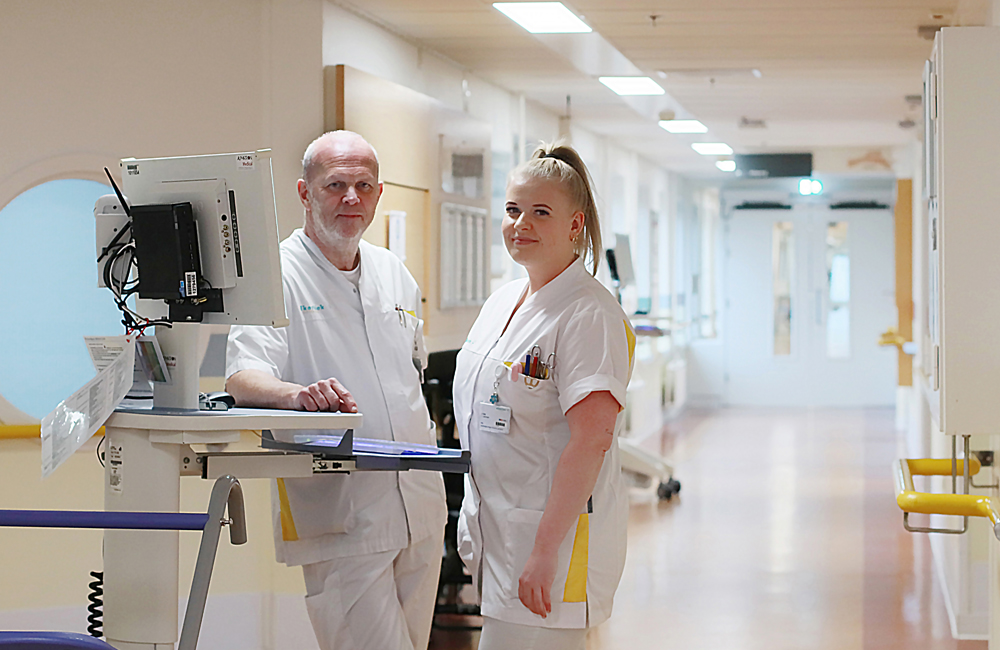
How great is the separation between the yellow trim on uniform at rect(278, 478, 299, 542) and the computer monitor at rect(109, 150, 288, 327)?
63 cm

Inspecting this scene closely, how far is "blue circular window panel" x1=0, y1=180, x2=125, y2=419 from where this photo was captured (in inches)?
168

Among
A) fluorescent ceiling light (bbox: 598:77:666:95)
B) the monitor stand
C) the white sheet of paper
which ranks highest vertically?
fluorescent ceiling light (bbox: 598:77:666:95)

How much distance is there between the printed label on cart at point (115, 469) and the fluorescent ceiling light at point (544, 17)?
8.63 feet

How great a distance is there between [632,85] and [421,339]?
372 centimetres

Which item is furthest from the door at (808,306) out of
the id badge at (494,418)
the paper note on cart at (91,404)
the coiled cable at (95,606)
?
the paper note on cart at (91,404)

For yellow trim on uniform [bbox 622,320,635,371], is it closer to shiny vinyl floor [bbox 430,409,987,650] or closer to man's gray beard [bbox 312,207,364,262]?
man's gray beard [bbox 312,207,364,262]

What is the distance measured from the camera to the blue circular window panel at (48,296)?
14.0 feet

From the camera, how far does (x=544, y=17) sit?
4.48m

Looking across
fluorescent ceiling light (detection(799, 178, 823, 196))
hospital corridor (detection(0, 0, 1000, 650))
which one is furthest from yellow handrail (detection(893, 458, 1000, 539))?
fluorescent ceiling light (detection(799, 178, 823, 196))

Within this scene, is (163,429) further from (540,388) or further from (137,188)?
(540,388)

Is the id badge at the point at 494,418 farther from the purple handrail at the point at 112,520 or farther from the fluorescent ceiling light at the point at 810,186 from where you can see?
the fluorescent ceiling light at the point at 810,186

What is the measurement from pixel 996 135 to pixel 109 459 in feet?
8.36

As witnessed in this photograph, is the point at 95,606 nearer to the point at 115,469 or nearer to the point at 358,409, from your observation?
the point at 115,469

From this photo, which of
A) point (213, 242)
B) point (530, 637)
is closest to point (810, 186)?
point (530, 637)
